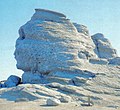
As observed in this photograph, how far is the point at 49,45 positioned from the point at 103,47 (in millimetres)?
11138

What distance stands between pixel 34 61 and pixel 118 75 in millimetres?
11896

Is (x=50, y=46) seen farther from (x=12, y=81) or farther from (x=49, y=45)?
(x=12, y=81)

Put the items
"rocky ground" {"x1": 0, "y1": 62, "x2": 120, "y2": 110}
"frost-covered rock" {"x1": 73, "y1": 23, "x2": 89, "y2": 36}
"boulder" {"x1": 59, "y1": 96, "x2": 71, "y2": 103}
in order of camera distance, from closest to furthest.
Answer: "rocky ground" {"x1": 0, "y1": 62, "x2": 120, "y2": 110} → "boulder" {"x1": 59, "y1": 96, "x2": 71, "y2": 103} → "frost-covered rock" {"x1": 73, "y1": 23, "x2": 89, "y2": 36}

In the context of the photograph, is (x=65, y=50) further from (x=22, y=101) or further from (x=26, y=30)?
(x=22, y=101)

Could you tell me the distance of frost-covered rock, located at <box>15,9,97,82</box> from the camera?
43.6 m

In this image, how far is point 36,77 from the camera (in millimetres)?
43750

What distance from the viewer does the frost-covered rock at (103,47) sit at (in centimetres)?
5100

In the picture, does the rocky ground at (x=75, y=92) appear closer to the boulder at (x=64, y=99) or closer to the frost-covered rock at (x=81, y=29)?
the boulder at (x=64, y=99)

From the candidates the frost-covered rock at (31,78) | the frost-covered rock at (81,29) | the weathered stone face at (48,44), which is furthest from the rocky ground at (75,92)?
the frost-covered rock at (81,29)

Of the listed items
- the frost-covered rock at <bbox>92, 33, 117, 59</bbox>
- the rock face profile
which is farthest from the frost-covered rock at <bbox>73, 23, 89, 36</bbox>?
the frost-covered rock at <bbox>92, 33, 117, 59</bbox>

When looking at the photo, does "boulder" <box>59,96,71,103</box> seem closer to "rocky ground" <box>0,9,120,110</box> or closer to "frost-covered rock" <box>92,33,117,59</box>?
"rocky ground" <box>0,9,120,110</box>

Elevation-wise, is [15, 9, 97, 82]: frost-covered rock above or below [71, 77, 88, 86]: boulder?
above

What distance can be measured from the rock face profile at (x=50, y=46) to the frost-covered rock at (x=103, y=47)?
84cm

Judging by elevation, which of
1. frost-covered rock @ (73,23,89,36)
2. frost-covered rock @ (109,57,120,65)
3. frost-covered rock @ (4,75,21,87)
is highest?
frost-covered rock @ (73,23,89,36)
